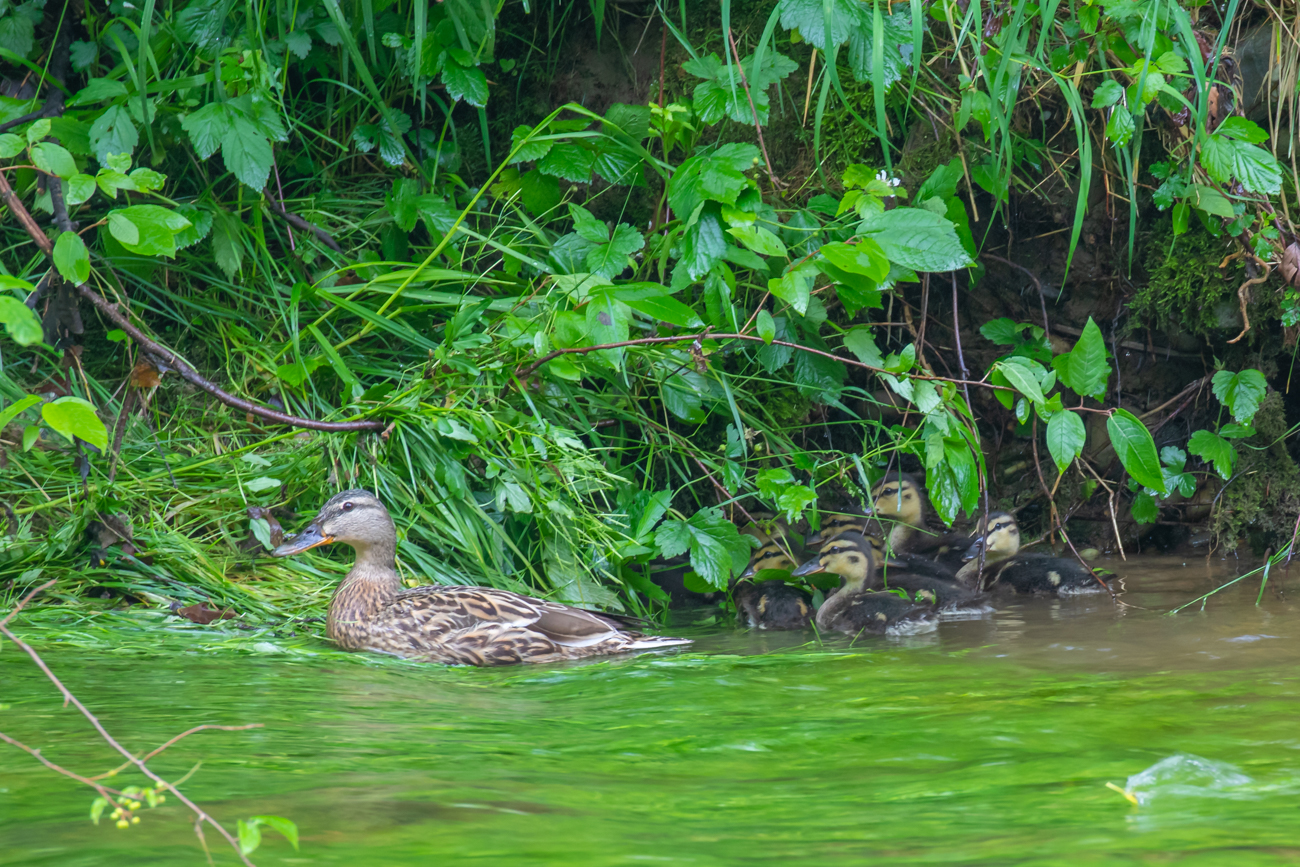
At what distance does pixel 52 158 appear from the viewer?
129 inches

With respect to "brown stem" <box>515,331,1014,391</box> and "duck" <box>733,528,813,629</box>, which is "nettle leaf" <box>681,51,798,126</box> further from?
"duck" <box>733,528,813,629</box>

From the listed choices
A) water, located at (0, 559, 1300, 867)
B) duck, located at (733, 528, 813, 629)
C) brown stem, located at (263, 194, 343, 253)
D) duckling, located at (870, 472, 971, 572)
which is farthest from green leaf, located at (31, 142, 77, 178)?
duckling, located at (870, 472, 971, 572)

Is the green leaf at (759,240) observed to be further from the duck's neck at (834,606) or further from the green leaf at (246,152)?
the green leaf at (246,152)

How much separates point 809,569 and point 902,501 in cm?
125

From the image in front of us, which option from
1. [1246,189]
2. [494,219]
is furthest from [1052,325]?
[494,219]

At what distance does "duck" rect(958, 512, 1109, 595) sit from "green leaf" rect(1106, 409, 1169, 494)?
0.90 metres

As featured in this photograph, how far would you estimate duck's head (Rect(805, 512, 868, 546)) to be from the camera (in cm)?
489

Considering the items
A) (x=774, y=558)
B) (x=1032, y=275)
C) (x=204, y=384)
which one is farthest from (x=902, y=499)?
(x=204, y=384)

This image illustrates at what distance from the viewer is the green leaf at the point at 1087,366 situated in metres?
3.63

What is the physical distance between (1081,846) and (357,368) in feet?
11.8

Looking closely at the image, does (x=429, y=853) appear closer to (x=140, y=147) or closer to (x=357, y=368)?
(x=357, y=368)

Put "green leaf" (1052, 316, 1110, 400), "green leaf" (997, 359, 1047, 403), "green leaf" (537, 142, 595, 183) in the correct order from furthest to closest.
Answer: "green leaf" (537, 142, 595, 183) < "green leaf" (1052, 316, 1110, 400) < "green leaf" (997, 359, 1047, 403)

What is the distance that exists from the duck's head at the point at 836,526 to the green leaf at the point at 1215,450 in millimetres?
1376

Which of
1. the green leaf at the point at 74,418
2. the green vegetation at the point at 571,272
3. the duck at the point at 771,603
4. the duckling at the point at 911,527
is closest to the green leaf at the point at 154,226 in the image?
the green vegetation at the point at 571,272
